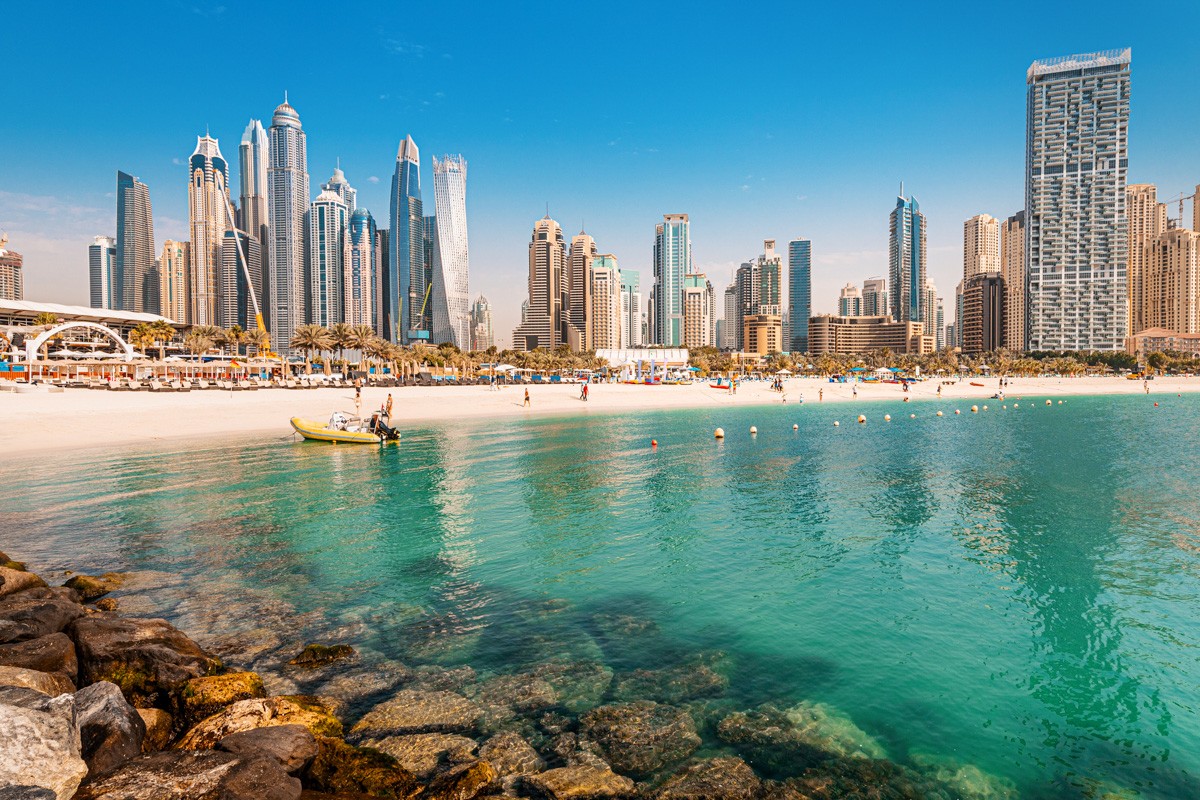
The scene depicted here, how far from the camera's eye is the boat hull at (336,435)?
3772 cm

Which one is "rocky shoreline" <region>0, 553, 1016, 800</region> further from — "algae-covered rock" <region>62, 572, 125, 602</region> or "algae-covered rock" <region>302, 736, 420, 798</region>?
"algae-covered rock" <region>62, 572, 125, 602</region>

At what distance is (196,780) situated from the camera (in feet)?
20.2

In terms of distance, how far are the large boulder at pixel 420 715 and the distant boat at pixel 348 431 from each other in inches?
1204

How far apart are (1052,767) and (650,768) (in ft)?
16.3

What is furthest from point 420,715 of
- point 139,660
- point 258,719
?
point 139,660

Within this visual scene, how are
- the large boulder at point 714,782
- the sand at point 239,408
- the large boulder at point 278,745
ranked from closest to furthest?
the large boulder at point 278,745, the large boulder at point 714,782, the sand at point 239,408

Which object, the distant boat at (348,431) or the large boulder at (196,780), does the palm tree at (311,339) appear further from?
the large boulder at (196,780)

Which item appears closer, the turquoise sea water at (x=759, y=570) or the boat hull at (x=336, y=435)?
the turquoise sea water at (x=759, y=570)

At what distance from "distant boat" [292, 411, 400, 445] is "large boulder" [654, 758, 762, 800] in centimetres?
3356

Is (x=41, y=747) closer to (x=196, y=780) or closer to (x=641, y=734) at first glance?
(x=196, y=780)

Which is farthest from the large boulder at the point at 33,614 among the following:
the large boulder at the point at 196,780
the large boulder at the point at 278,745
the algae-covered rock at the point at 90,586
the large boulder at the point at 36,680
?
the large boulder at the point at 278,745

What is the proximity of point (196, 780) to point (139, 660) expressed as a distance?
3.52 m

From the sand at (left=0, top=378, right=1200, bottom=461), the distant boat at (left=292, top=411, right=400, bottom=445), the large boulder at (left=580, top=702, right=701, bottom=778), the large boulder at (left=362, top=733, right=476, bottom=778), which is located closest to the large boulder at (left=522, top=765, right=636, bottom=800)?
the large boulder at (left=580, top=702, right=701, bottom=778)

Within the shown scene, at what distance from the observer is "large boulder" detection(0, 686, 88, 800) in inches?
228
